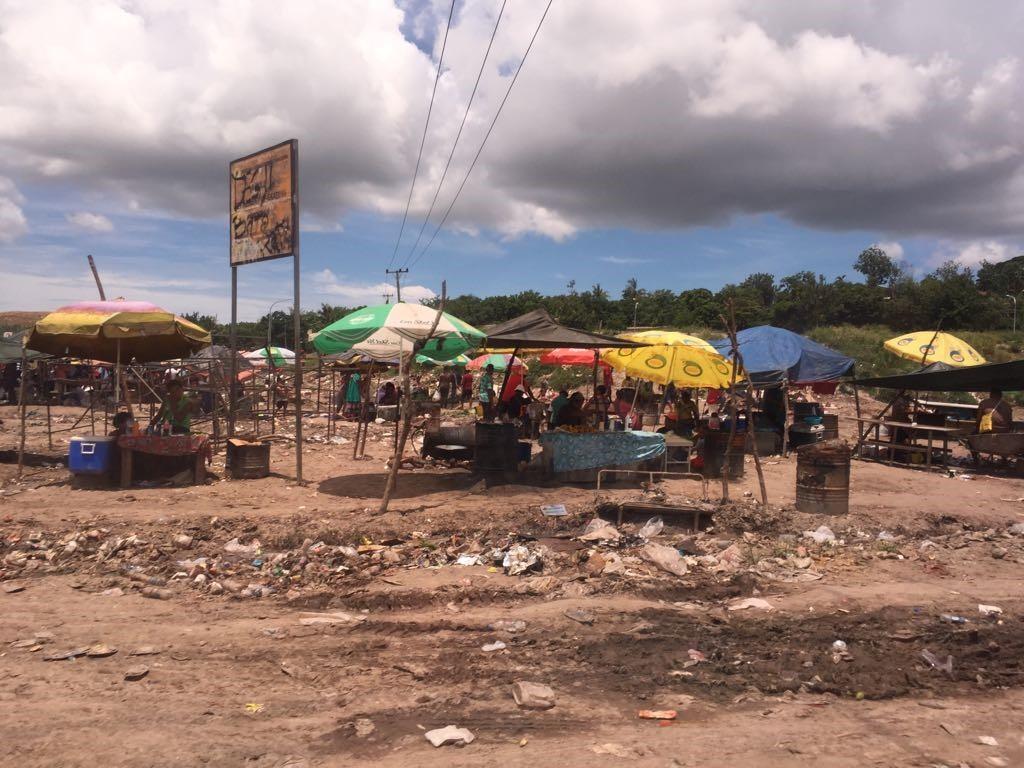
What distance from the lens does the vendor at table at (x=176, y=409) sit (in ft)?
37.9

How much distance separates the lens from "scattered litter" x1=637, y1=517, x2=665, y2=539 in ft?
26.9

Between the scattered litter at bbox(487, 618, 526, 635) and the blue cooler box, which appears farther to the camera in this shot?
the blue cooler box

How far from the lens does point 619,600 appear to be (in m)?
6.29

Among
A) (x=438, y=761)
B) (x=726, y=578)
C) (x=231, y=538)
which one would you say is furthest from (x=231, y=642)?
(x=726, y=578)

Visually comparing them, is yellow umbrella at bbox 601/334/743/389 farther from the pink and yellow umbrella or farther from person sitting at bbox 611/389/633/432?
the pink and yellow umbrella

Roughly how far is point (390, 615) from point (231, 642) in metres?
1.24

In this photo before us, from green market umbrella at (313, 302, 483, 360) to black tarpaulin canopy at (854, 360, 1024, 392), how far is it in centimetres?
885

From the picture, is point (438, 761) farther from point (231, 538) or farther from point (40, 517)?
point (40, 517)

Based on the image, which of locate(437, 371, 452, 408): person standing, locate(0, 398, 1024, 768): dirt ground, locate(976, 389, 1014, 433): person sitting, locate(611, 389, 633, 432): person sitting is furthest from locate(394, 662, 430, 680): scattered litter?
locate(437, 371, 452, 408): person standing

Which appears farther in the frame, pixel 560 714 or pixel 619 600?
pixel 619 600

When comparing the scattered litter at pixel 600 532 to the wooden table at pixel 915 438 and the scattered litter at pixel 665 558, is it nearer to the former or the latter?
the scattered litter at pixel 665 558

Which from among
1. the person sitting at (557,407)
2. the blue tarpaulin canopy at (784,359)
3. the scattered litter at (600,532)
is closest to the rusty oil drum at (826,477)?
the scattered litter at (600,532)

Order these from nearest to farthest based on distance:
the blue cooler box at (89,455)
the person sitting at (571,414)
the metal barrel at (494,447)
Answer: the blue cooler box at (89,455), the metal barrel at (494,447), the person sitting at (571,414)

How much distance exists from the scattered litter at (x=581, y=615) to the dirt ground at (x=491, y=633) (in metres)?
0.08
